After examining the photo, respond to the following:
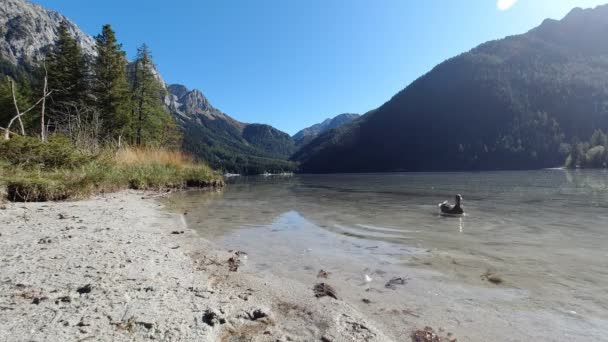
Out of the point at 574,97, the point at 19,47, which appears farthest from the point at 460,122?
the point at 19,47

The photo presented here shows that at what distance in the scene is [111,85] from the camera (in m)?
24.4

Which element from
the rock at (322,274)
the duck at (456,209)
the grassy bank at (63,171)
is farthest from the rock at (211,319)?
the duck at (456,209)

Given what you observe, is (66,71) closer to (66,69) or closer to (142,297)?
(66,69)

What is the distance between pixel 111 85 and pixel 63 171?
1821 cm

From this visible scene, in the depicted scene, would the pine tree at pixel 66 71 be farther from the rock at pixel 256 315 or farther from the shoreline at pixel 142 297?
the rock at pixel 256 315

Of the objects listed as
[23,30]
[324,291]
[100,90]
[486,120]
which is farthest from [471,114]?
[23,30]

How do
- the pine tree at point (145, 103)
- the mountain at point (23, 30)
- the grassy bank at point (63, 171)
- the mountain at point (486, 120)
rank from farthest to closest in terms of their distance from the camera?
the mountain at point (23, 30) → the mountain at point (486, 120) → the pine tree at point (145, 103) → the grassy bank at point (63, 171)

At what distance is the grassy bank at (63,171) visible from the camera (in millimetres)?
7438

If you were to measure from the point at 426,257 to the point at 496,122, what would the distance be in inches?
6562

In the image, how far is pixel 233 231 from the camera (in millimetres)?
6938

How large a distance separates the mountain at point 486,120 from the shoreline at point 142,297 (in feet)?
457

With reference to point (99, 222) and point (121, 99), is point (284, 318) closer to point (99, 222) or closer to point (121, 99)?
point (99, 222)

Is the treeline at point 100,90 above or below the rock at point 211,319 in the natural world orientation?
above

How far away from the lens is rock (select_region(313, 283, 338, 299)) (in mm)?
3338
